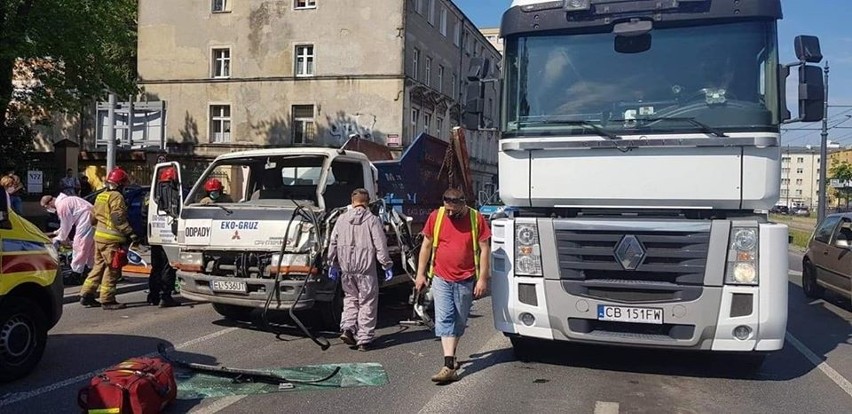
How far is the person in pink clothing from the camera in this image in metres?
10.1

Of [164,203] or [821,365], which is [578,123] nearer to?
[821,365]

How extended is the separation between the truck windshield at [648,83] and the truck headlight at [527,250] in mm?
856

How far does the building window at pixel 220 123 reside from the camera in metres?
35.0

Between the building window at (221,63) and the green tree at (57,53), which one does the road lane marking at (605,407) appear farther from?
the building window at (221,63)

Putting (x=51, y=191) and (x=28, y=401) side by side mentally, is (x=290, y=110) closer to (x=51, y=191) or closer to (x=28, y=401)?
(x=51, y=191)

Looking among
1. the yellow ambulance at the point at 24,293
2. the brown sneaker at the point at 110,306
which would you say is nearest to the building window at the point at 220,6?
the brown sneaker at the point at 110,306

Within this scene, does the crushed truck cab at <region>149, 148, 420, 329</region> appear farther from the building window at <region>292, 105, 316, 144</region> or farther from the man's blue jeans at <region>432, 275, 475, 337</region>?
the building window at <region>292, 105, 316, 144</region>

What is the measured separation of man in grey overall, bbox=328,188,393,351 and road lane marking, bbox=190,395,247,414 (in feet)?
6.14

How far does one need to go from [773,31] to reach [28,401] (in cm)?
665

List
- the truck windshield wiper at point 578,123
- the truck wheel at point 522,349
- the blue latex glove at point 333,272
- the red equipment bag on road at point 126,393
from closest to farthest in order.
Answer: the red equipment bag on road at point 126,393
the truck windshield wiper at point 578,123
the truck wheel at point 522,349
the blue latex glove at point 333,272

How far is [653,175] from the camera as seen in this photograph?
19.8 ft

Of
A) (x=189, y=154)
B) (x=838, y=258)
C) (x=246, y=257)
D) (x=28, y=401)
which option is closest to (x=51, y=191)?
(x=189, y=154)

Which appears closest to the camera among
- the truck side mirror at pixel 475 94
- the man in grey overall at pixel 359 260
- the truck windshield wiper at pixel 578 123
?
the truck windshield wiper at pixel 578 123

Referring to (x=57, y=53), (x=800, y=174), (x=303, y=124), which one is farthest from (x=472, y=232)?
(x=800, y=174)
